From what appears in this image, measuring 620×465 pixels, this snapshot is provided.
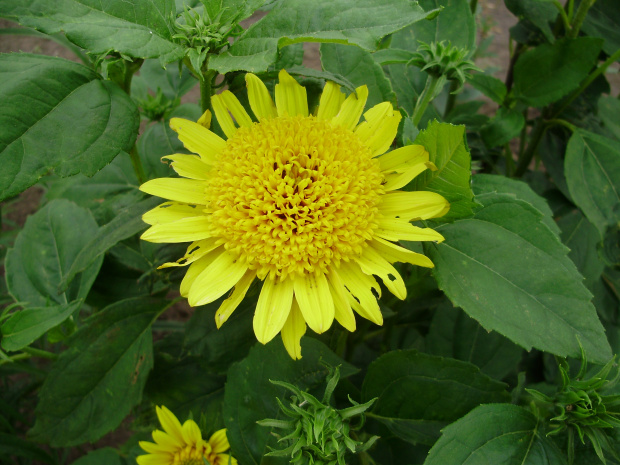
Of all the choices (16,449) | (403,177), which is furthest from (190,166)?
(16,449)

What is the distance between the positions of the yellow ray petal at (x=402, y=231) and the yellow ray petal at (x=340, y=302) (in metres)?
0.14

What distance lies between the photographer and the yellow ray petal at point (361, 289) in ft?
3.30

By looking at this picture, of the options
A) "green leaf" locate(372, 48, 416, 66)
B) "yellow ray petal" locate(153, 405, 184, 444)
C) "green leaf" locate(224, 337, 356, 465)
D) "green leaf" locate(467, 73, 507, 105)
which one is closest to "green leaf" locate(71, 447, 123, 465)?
"yellow ray petal" locate(153, 405, 184, 444)

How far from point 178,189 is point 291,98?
338 millimetres

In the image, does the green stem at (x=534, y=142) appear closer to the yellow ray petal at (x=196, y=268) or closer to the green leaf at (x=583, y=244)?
the green leaf at (x=583, y=244)

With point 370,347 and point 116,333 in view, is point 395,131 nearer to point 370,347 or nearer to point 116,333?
point 116,333

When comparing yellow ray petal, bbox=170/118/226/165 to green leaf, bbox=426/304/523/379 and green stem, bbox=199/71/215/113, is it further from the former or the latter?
green leaf, bbox=426/304/523/379

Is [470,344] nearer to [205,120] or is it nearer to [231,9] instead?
[205,120]

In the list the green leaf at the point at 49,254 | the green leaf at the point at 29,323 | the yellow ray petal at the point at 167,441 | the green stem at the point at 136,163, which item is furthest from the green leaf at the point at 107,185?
the yellow ray petal at the point at 167,441

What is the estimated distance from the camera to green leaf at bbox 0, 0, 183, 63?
0.93 m

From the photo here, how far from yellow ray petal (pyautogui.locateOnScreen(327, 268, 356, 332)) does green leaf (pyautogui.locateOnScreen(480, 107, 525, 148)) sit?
40.8 inches

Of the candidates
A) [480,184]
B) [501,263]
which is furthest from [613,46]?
[501,263]

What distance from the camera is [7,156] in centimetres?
96

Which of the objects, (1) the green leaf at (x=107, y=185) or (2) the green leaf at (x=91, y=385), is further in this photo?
(1) the green leaf at (x=107, y=185)
